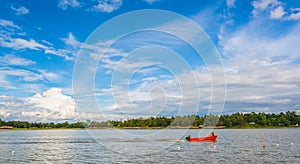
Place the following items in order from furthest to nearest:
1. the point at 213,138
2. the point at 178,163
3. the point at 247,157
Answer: the point at 213,138
the point at 247,157
the point at 178,163

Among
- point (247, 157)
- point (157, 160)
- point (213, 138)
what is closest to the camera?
point (157, 160)

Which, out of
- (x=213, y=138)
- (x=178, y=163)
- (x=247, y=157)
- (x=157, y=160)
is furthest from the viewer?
(x=213, y=138)

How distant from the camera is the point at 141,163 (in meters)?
42.2

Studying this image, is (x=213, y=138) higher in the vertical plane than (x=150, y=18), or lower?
lower

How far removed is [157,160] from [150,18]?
19775 millimetres

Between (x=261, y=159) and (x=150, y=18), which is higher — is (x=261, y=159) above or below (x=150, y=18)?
below

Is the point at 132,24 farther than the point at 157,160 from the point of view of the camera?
No

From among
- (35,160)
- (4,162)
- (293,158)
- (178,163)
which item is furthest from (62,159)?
(293,158)

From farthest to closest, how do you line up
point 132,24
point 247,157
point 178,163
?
point 247,157, point 178,163, point 132,24

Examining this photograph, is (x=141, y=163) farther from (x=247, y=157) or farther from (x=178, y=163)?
(x=247, y=157)

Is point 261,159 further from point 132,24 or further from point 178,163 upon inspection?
point 132,24

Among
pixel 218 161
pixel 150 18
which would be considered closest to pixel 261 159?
pixel 218 161

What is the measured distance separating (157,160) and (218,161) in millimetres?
8290

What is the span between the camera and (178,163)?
42.0 metres
